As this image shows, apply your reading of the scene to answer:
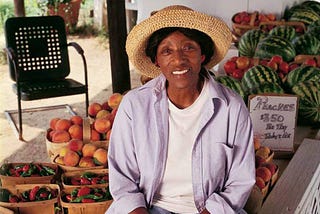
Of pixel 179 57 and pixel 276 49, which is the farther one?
pixel 276 49

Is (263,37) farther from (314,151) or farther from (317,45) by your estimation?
(314,151)

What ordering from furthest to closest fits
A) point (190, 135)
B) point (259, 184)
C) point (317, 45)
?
point (317, 45)
point (259, 184)
point (190, 135)

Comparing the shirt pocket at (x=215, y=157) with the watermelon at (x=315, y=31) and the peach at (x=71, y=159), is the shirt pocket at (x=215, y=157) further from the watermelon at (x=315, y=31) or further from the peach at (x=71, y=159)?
the watermelon at (x=315, y=31)

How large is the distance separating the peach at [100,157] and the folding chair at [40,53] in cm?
252

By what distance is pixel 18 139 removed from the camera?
4.84 meters

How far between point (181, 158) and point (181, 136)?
0.08 metres

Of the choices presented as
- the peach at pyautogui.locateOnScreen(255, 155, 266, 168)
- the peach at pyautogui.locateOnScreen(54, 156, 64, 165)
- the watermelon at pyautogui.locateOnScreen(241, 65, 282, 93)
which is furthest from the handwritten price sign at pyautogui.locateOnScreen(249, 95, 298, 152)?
the peach at pyautogui.locateOnScreen(54, 156, 64, 165)

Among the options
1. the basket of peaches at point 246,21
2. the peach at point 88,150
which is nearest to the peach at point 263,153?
the peach at point 88,150

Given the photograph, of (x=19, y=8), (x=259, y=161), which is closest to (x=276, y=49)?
(x=259, y=161)

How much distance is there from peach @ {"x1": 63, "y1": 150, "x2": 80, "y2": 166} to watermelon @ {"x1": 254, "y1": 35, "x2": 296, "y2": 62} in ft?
7.02

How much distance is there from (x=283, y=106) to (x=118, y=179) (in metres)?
1.16

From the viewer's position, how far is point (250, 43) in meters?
4.30

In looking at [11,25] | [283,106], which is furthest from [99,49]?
[283,106]

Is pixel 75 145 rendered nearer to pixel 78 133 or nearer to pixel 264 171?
pixel 78 133
